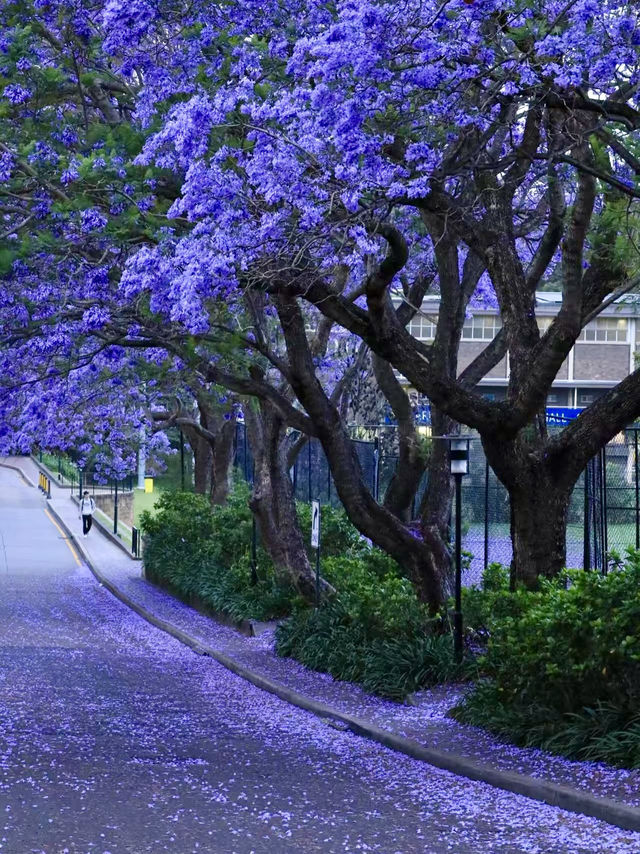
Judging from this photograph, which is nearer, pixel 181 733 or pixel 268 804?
pixel 268 804

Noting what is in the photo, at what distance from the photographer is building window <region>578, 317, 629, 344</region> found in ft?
167

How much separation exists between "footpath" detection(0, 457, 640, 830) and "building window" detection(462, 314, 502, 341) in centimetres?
2840

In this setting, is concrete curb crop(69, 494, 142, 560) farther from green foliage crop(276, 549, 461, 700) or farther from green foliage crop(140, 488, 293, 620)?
green foliage crop(276, 549, 461, 700)

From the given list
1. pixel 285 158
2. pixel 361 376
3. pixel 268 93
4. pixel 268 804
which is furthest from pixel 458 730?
pixel 361 376

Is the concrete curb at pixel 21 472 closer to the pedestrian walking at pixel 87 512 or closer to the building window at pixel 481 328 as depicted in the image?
the pedestrian walking at pixel 87 512

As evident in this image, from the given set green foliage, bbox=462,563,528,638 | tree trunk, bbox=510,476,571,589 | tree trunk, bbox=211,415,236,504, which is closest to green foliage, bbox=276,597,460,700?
green foliage, bbox=462,563,528,638

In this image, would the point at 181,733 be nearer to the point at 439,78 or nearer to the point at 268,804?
the point at 268,804

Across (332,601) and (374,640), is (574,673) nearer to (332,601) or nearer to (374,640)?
(374,640)

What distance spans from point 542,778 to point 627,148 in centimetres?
599

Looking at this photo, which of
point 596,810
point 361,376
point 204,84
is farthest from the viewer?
point 361,376

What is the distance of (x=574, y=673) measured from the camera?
1030 centimetres

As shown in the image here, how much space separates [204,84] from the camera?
1309 cm

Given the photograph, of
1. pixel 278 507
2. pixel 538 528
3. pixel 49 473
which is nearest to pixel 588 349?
pixel 278 507

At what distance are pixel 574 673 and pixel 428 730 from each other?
2024 mm
